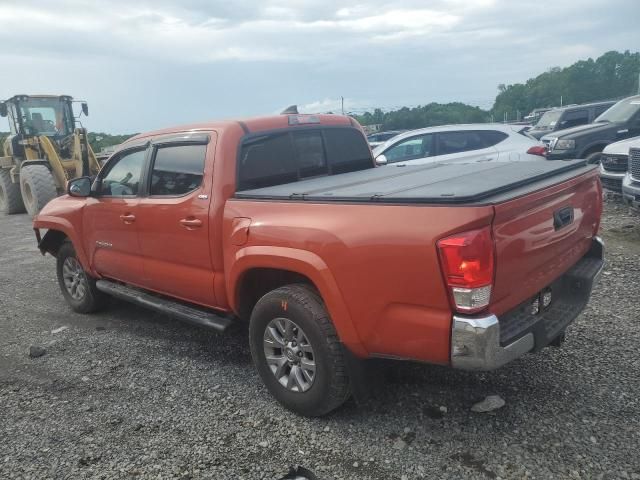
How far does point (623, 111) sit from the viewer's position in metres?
11.0

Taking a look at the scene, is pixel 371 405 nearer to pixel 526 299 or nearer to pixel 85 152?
pixel 526 299

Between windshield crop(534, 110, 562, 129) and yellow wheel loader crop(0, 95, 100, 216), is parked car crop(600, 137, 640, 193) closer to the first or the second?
windshield crop(534, 110, 562, 129)

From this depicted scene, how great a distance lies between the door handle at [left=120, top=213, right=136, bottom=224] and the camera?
4.44m

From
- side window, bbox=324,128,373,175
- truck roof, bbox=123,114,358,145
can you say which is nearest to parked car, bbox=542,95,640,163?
side window, bbox=324,128,373,175

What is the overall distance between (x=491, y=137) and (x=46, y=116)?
11.1 meters

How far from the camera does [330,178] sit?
13.9 feet

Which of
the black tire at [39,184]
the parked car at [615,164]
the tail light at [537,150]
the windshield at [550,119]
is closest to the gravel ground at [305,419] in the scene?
the tail light at [537,150]

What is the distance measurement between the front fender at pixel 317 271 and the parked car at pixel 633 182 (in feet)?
19.4

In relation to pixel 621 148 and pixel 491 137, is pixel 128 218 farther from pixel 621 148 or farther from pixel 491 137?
pixel 621 148

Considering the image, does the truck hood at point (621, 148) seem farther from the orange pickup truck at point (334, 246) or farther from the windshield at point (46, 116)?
the windshield at point (46, 116)

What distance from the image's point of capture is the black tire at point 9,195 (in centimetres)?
1437

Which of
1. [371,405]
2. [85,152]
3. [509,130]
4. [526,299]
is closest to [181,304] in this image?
[371,405]

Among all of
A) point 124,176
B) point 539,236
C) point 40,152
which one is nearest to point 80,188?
point 124,176

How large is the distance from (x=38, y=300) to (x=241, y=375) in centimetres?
361
